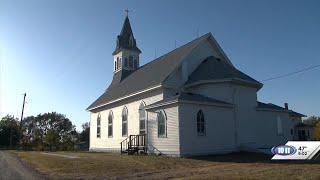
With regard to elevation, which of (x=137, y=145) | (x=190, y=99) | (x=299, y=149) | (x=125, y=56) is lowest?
(x=299, y=149)

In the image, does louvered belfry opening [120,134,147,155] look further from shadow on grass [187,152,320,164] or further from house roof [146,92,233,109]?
shadow on grass [187,152,320,164]

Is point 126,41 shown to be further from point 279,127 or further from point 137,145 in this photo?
point 279,127

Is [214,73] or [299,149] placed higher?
[214,73]

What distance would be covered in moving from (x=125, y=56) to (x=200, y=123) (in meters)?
23.1

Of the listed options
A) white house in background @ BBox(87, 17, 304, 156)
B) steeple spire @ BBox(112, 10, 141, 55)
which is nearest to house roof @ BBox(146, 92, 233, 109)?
white house in background @ BBox(87, 17, 304, 156)

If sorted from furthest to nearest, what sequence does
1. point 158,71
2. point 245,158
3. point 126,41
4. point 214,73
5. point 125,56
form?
point 126,41
point 125,56
point 158,71
point 214,73
point 245,158

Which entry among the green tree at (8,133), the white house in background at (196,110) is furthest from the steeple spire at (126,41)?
the green tree at (8,133)

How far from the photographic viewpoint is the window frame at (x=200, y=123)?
81.5 ft

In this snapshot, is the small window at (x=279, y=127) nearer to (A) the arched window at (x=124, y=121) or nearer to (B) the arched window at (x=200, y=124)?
(B) the arched window at (x=200, y=124)

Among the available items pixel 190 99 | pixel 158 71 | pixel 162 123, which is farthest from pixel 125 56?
pixel 190 99

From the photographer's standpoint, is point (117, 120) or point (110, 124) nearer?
point (117, 120)

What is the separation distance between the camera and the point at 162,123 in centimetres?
2605

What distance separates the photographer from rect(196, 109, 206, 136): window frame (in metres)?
24.8

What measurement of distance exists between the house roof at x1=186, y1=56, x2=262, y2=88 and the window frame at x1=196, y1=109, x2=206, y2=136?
3.81 meters
